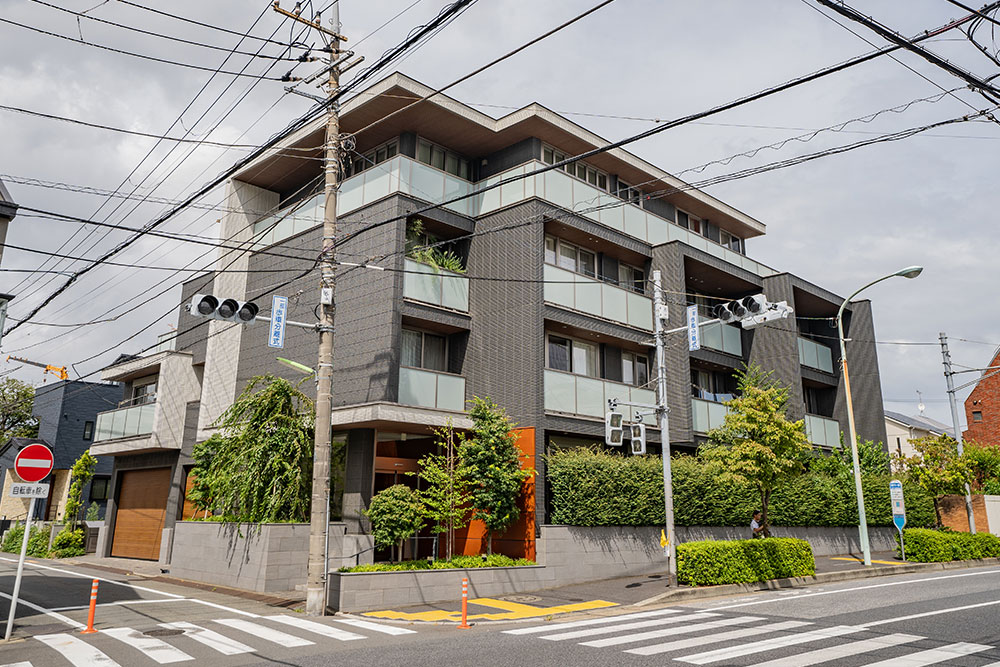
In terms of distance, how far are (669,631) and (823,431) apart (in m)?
20.7

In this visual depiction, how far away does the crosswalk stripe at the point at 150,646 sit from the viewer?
9484 mm

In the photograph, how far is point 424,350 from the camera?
2116 cm

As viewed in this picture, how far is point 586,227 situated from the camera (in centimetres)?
2197

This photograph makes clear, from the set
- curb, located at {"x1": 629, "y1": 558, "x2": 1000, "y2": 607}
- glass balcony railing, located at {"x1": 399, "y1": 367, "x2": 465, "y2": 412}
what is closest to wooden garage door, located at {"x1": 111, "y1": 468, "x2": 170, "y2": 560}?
glass balcony railing, located at {"x1": 399, "y1": 367, "x2": 465, "y2": 412}

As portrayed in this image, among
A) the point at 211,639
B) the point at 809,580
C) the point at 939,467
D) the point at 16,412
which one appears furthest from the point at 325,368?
the point at 16,412

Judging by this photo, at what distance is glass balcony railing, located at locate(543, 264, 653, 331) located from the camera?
20.6 meters

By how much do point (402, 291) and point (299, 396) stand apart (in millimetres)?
4088

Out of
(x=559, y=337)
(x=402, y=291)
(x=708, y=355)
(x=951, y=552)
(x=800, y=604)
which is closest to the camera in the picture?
(x=800, y=604)

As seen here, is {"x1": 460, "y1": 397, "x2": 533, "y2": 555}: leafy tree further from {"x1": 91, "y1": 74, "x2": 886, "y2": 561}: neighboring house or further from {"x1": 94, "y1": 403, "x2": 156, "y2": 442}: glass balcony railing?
{"x1": 94, "y1": 403, "x2": 156, "y2": 442}: glass balcony railing

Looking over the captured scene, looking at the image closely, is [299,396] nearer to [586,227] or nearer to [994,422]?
[586,227]

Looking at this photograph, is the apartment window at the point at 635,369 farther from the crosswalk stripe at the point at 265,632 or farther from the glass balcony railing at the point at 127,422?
the glass balcony railing at the point at 127,422

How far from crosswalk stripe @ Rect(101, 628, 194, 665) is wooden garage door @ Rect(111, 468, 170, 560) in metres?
16.4

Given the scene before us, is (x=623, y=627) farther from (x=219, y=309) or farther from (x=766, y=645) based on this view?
(x=219, y=309)

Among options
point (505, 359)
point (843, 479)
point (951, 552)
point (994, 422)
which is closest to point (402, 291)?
point (505, 359)
